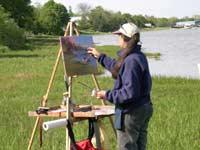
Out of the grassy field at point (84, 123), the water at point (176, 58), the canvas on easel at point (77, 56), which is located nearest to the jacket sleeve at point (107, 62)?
the canvas on easel at point (77, 56)

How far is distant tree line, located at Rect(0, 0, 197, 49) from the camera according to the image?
2227 inches

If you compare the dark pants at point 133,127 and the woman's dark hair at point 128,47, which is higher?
the woman's dark hair at point 128,47

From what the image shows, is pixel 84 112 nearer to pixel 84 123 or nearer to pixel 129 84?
pixel 129 84

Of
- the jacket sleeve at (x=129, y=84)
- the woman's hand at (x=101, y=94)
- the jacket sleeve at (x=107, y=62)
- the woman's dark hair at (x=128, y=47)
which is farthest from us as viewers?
the jacket sleeve at (x=107, y=62)

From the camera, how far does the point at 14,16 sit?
252ft

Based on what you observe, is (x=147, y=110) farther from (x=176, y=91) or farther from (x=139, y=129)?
(x=176, y=91)

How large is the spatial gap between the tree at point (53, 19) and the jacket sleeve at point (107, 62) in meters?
101

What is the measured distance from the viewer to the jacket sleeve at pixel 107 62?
6.66 meters

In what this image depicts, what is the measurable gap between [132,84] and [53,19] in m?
102

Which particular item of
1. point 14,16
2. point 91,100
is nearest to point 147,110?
point 91,100

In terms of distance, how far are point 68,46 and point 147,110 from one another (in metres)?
1.43

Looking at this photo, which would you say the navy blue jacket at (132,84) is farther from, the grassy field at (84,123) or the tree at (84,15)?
the tree at (84,15)

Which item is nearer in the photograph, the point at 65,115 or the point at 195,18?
the point at 65,115

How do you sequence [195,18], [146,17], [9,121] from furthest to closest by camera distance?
1. [195,18]
2. [146,17]
3. [9,121]
